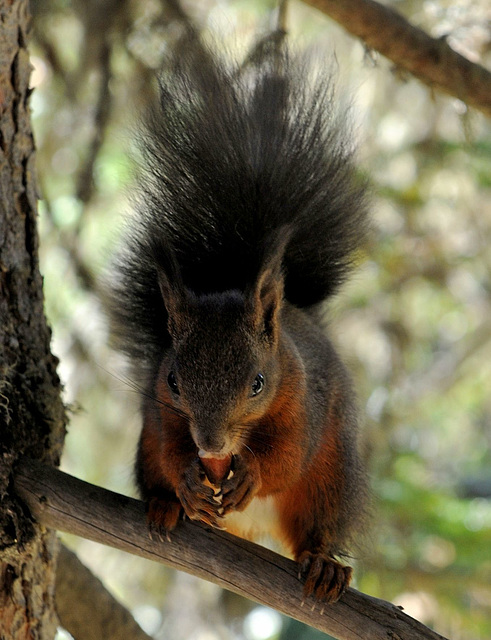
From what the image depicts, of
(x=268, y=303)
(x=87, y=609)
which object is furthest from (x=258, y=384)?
(x=87, y=609)

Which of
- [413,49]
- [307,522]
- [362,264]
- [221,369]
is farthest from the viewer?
[362,264]

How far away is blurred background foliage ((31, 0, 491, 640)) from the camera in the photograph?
300 cm

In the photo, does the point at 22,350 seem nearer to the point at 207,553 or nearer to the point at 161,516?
the point at 161,516

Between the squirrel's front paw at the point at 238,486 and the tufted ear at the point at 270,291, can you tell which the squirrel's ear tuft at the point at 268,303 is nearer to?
the tufted ear at the point at 270,291

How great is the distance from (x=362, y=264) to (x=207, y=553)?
5.14ft

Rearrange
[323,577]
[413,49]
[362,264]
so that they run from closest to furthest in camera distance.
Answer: [323,577]
[413,49]
[362,264]

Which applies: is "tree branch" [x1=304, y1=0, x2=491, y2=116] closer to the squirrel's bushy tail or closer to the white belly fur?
the squirrel's bushy tail

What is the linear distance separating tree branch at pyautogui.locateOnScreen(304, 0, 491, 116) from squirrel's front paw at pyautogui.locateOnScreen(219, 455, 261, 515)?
4.47ft

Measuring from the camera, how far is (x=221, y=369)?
70.1 inches

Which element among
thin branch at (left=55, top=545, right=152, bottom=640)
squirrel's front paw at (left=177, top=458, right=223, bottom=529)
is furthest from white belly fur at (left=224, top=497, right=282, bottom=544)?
thin branch at (left=55, top=545, right=152, bottom=640)

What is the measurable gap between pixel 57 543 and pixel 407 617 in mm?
934

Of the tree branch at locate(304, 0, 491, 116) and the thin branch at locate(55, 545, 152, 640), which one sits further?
the tree branch at locate(304, 0, 491, 116)

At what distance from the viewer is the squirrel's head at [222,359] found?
68.1 inches

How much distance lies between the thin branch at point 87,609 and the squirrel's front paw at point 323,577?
630 millimetres
